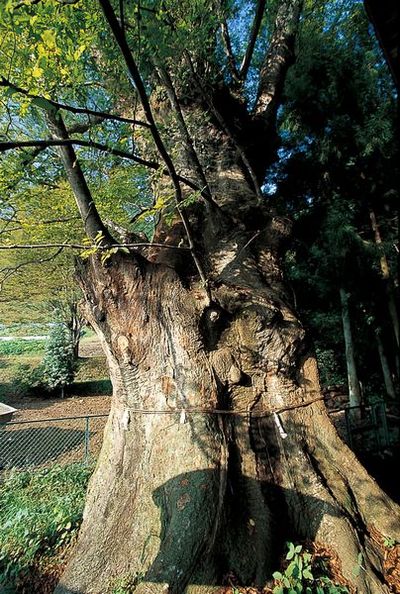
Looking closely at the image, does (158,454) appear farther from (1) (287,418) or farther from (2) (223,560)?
(1) (287,418)

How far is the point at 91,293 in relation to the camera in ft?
9.29

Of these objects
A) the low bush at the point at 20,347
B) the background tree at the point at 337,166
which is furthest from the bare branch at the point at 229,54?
the low bush at the point at 20,347

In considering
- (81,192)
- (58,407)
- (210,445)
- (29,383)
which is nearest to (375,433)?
(210,445)

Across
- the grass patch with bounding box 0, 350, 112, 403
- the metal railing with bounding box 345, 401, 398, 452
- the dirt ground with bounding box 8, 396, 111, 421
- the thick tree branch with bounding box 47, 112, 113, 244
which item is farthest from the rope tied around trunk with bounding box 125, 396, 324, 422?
the grass patch with bounding box 0, 350, 112, 403

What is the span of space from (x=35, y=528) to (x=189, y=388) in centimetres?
190

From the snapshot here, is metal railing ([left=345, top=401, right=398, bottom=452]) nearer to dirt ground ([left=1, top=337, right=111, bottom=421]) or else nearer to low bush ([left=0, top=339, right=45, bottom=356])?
dirt ground ([left=1, top=337, right=111, bottom=421])

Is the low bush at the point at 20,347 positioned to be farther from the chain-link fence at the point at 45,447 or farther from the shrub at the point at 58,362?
the chain-link fence at the point at 45,447

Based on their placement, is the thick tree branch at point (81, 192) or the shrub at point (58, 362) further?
the shrub at point (58, 362)

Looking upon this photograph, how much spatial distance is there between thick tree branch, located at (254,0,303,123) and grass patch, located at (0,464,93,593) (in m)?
5.61

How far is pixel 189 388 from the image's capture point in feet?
8.26

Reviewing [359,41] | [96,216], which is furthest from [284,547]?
[359,41]

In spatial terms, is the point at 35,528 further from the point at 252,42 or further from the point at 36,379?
the point at 36,379

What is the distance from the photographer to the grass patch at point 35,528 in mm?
2443

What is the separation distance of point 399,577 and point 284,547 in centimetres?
76
